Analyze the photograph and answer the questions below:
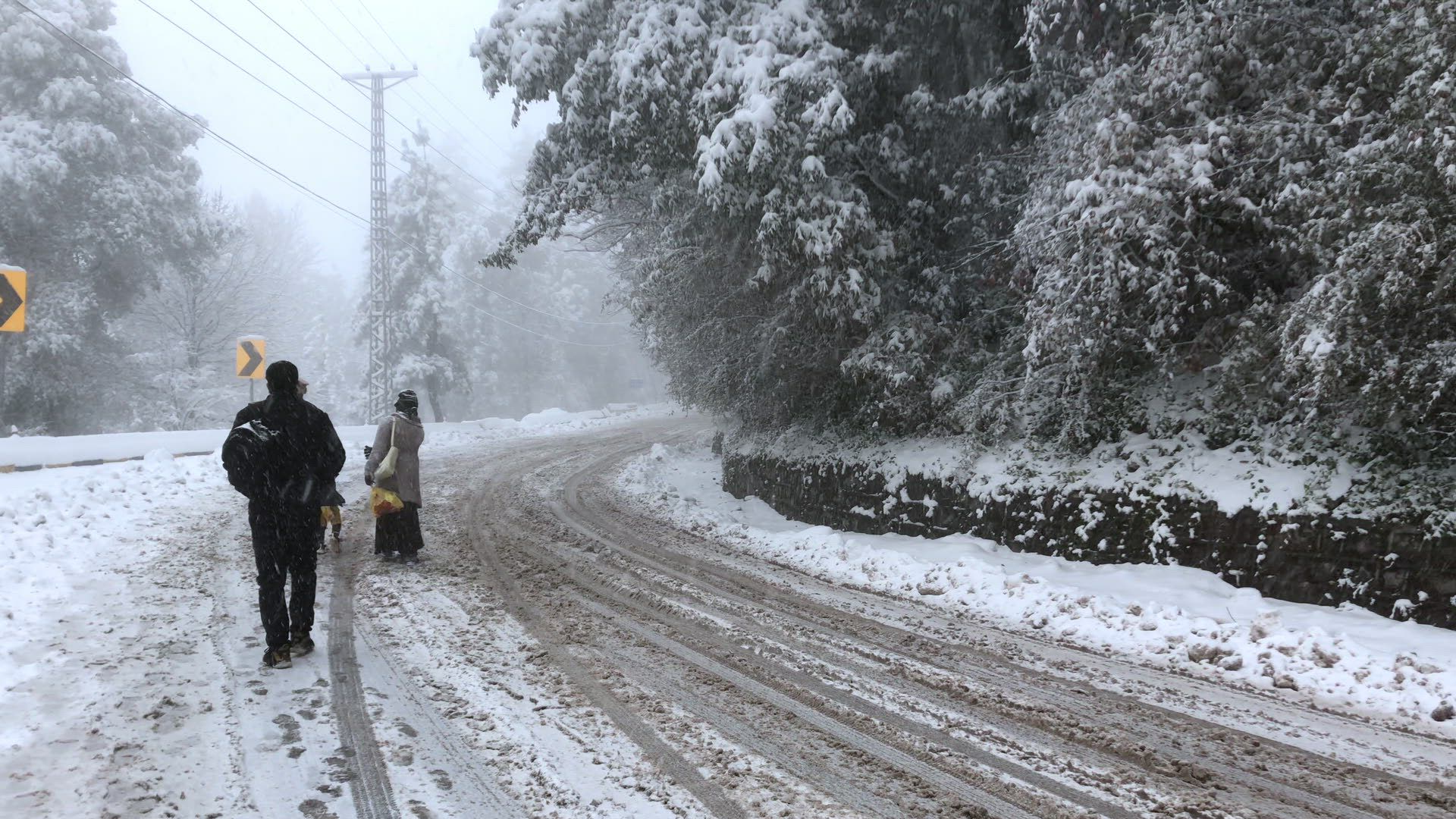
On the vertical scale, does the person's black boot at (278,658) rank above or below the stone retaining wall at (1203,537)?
below

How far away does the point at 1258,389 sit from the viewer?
22.1 feet

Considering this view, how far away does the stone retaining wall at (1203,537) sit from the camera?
17.6 feet

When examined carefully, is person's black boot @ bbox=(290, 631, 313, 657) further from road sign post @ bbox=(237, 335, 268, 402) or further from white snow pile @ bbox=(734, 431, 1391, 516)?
road sign post @ bbox=(237, 335, 268, 402)

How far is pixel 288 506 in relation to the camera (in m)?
5.12

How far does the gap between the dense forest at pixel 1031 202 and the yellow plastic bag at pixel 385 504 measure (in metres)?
4.52

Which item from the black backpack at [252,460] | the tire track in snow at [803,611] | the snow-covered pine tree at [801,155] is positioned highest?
the snow-covered pine tree at [801,155]

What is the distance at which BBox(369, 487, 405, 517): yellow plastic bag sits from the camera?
8219 mm

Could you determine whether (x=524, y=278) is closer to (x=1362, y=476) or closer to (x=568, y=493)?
(x=568, y=493)

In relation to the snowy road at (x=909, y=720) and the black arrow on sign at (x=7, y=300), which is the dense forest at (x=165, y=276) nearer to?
the black arrow on sign at (x=7, y=300)

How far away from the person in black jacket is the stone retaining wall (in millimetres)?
6250

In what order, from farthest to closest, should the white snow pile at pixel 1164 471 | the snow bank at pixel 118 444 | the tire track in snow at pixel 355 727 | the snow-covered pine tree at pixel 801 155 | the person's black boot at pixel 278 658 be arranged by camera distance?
1. the snow bank at pixel 118 444
2. the snow-covered pine tree at pixel 801 155
3. the white snow pile at pixel 1164 471
4. the person's black boot at pixel 278 658
5. the tire track in snow at pixel 355 727

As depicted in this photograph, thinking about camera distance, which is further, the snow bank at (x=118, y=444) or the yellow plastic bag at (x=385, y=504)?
the snow bank at (x=118, y=444)

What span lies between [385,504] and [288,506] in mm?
3197

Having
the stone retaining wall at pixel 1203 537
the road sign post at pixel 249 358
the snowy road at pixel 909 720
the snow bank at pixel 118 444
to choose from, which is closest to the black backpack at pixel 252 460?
the snowy road at pixel 909 720
